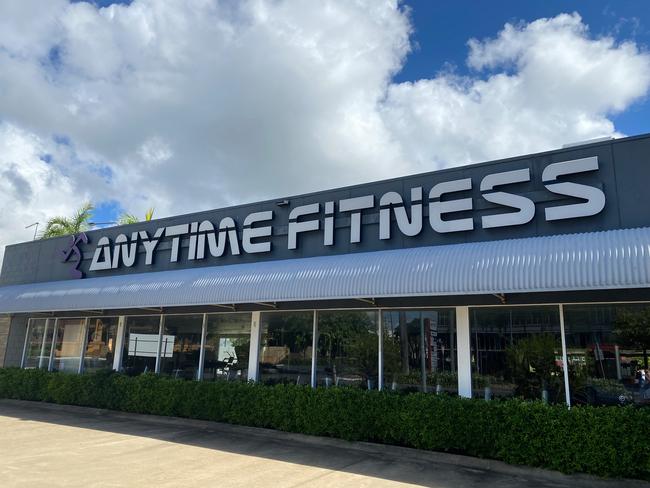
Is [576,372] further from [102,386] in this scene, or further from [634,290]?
[102,386]

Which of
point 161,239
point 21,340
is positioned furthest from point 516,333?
point 21,340

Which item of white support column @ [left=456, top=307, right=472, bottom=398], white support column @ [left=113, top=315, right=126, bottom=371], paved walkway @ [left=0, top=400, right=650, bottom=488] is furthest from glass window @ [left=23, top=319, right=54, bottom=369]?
white support column @ [left=456, top=307, right=472, bottom=398]

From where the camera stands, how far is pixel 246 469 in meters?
8.05

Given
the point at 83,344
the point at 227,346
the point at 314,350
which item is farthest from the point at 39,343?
the point at 314,350

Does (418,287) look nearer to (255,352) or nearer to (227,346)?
(255,352)

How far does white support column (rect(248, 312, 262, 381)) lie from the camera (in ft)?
40.9

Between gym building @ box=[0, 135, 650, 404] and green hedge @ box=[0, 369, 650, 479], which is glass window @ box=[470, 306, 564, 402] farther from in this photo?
green hedge @ box=[0, 369, 650, 479]

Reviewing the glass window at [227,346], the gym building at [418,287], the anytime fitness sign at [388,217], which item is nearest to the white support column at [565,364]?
the gym building at [418,287]

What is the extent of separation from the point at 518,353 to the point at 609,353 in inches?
58.8

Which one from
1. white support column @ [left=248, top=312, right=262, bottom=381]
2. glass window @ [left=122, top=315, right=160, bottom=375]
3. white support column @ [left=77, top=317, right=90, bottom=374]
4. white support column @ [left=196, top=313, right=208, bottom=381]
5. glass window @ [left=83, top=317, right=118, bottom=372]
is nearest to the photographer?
white support column @ [left=248, top=312, right=262, bottom=381]

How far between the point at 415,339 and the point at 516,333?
6.51 feet

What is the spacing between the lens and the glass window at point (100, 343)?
1550cm

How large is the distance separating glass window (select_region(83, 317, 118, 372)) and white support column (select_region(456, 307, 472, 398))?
419 inches

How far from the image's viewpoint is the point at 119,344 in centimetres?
1526
